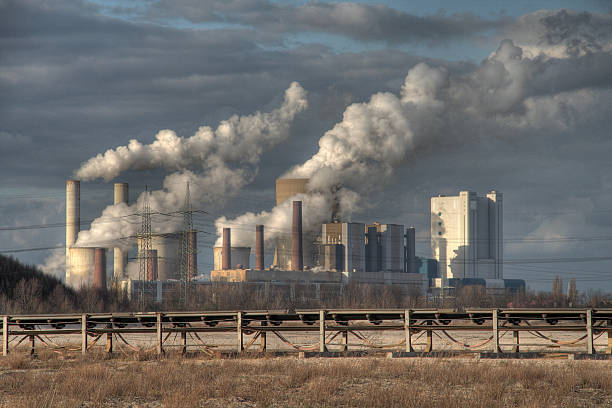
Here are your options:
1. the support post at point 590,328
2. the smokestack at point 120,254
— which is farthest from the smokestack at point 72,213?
the support post at point 590,328

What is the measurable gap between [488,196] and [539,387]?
4689 inches

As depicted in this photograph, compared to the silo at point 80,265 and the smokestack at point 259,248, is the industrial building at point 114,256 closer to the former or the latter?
the silo at point 80,265

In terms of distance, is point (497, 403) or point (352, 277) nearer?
point (497, 403)

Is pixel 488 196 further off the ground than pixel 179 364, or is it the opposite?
pixel 488 196

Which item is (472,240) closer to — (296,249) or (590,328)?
(296,249)

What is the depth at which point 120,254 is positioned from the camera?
9812 centimetres

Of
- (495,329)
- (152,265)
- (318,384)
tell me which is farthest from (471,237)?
(318,384)

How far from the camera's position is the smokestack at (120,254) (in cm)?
9675

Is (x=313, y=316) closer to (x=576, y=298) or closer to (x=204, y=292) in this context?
(x=204, y=292)

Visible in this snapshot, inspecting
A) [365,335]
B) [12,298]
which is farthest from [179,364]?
[12,298]

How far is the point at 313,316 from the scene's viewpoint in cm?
2542

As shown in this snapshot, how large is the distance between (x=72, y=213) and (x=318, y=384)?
272ft

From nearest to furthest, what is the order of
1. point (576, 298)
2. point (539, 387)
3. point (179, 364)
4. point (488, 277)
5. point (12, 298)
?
point (539, 387)
point (179, 364)
point (12, 298)
point (576, 298)
point (488, 277)

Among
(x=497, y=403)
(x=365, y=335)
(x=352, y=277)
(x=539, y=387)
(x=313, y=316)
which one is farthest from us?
(x=352, y=277)
